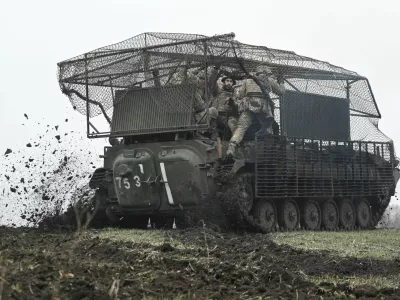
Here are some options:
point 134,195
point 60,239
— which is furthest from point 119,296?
point 134,195

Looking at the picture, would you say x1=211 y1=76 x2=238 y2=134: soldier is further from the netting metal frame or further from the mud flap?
the mud flap

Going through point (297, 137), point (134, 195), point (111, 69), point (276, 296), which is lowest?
point (276, 296)

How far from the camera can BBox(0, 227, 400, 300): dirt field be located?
6.84 m

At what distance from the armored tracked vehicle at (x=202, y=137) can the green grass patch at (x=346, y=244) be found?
149 centimetres

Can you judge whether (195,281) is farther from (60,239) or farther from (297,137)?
(297,137)

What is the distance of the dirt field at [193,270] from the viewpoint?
269 inches

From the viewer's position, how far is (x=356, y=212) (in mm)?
21500

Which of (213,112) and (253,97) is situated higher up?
(253,97)

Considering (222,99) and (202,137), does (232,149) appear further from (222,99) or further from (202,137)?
(222,99)

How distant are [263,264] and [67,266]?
271cm

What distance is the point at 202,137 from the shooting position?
1689 cm

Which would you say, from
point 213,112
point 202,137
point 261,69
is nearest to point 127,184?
point 202,137

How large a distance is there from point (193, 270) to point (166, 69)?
27.9 feet

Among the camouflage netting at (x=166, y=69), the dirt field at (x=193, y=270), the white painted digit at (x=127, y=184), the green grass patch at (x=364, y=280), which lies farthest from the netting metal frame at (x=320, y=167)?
the green grass patch at (x=364, y=280)
